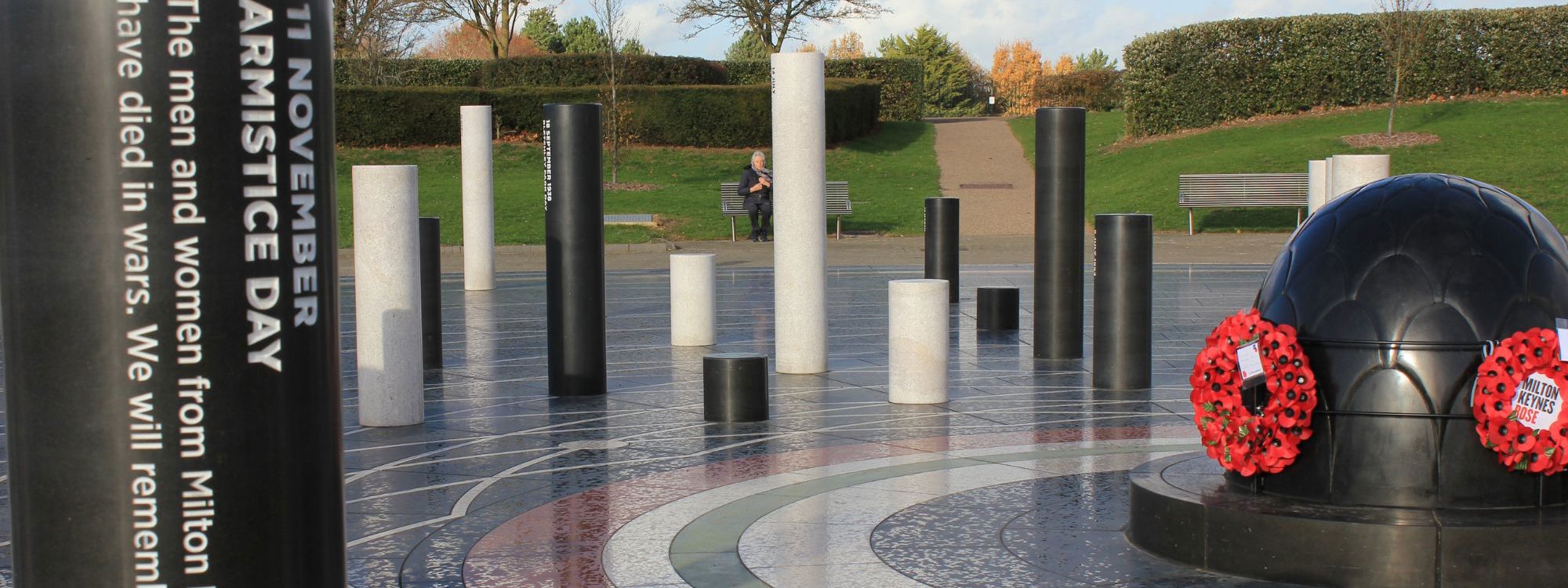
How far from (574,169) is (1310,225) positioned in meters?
6.29

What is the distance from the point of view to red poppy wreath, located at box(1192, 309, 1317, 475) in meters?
6.30

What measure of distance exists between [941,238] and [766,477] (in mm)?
9938

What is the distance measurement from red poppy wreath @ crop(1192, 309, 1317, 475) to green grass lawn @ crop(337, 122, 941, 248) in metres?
22.3

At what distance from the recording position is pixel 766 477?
27.8ft

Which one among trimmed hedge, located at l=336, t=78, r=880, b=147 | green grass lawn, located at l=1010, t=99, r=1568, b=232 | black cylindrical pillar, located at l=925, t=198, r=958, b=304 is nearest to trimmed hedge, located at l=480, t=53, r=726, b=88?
trimmed hedge, located at l=336, t=78, r=880, b=147

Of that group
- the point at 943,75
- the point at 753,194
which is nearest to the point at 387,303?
the point at 753,194

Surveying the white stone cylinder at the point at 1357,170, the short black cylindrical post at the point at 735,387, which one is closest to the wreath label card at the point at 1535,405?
the white stone cylinder at the point at 1357,170

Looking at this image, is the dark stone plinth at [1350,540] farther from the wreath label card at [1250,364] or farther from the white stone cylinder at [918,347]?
the white stone cylinder at [918,347]

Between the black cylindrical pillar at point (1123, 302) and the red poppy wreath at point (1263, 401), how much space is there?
525cm

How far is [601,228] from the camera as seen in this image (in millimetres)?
12148

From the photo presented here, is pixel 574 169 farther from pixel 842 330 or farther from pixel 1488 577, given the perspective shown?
pixel 1488 577

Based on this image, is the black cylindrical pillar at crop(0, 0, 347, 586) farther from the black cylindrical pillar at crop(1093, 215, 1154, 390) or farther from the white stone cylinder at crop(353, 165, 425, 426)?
the black cylindrical pillar at crop(1093, 215, 1154, 390)

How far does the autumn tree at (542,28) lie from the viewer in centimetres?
9081

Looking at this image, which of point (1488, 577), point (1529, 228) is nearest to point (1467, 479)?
point (1488, 577)
